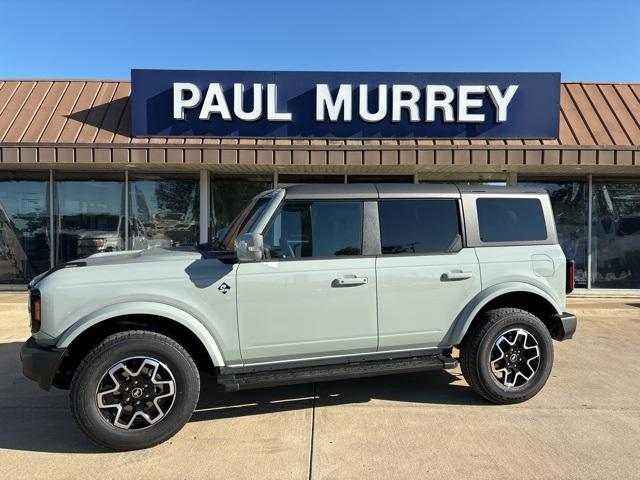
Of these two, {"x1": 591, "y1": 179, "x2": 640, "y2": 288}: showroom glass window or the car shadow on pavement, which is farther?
{"x1": 591, "y1": 179, "x2": 640, "y2": 288}: showroom glass window

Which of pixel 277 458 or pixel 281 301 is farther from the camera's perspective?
pixel 281 301

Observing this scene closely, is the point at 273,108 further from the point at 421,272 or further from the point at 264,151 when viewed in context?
the point at 421,272

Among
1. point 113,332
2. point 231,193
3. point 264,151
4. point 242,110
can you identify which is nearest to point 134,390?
point 113,332

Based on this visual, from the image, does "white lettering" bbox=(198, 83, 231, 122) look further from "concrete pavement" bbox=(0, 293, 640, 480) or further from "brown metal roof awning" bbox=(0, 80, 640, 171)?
"concrete pavement" bbox=(0, 293, 640, 480)

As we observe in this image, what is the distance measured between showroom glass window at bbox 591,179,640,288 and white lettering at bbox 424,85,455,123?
370 cm

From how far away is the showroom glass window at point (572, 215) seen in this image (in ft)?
33.3

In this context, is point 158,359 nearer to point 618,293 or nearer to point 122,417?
point 122,417

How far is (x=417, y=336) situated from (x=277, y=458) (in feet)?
5.01

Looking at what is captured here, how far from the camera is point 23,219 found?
1016cm

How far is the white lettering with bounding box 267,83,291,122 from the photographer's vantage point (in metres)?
8.72

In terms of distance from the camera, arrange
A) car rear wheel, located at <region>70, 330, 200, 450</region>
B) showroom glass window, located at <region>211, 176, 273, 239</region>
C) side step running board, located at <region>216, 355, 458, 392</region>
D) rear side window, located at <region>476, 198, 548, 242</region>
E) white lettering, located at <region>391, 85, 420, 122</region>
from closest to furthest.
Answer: car rear wheel, located at <region>70, 330, 200, 450</region>, side step running board, located at <region>216, 355, 458, 392</region>, rear side window, located at <region>476, 198, 548, 242</region>, white lettering, located at <region>391, 85, 420, 122</region>, showroom glass window, located at <region>211, 176, 273, 239</region>

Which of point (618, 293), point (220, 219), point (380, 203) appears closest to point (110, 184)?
point (220, 219)

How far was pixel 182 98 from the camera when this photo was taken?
8719 mm

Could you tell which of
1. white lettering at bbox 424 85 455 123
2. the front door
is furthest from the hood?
white lettering at bbox 424 85 455 123
